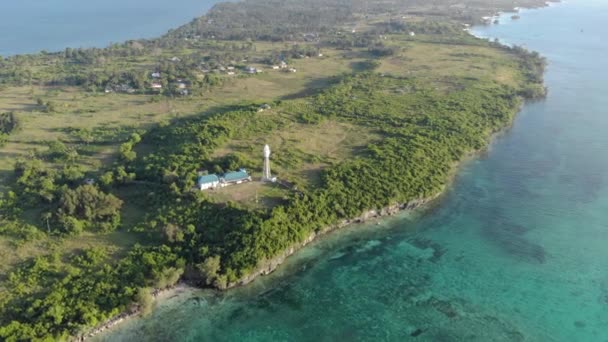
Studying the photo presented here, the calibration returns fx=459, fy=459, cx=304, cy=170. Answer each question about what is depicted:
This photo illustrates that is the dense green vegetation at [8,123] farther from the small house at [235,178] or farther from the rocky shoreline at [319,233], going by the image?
the rocky shoreline at [319,233]

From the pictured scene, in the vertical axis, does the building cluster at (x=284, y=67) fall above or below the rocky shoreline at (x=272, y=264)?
above

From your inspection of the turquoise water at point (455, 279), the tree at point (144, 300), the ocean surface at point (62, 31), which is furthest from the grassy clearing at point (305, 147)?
the ocean surface at point (62, 31)

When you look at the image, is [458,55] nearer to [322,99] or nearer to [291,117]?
[322,99]

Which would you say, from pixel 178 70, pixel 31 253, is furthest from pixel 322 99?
pixel 31 253

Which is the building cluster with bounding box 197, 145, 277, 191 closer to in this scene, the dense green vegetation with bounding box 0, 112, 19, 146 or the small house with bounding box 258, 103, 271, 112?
the small house with bounding box 258, 103, 271, 112

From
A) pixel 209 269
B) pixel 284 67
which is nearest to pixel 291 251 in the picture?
pixel 209 269
